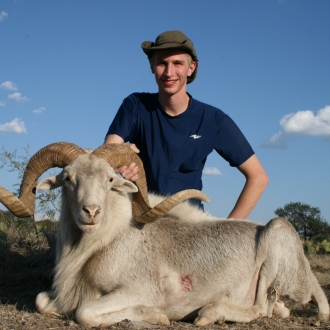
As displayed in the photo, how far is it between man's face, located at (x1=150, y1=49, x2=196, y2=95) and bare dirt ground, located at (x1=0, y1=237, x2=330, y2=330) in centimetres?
377

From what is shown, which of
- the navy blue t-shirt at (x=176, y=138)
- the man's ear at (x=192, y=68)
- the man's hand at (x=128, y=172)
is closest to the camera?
the man's hand at (x=128, y=172)

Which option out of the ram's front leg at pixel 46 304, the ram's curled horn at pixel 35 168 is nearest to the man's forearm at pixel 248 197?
the ram's curled horn at pixel 35 168

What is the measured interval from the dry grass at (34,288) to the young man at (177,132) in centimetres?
236

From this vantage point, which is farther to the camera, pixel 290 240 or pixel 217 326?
pixel 290 240

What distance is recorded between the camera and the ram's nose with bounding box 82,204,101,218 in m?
5.48

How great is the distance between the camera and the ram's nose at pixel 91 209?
548 centimetres

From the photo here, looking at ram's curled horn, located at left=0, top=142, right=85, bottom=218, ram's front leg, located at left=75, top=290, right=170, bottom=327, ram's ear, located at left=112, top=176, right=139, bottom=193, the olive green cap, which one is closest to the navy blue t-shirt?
the olive green cap

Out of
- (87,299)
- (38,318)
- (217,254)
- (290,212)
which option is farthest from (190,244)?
(290,212)

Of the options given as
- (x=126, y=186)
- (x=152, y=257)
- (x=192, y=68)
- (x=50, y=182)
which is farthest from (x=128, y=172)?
(x=192, y=68)

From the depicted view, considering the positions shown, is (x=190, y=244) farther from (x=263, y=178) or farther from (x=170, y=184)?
(x=263, y=178)

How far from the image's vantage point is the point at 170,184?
789 centimetres

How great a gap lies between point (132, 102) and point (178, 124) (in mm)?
936

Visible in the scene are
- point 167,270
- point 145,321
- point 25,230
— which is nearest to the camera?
point 145,321

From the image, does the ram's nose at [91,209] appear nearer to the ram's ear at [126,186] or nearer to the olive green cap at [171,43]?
the ram's ear at [126,186]
